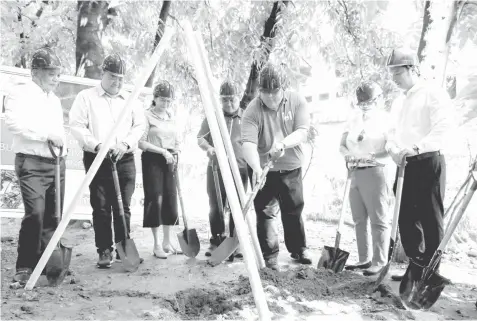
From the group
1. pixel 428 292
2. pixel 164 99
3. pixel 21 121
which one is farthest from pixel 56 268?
pixel 428 292

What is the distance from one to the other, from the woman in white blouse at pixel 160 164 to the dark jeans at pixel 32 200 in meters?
1.07

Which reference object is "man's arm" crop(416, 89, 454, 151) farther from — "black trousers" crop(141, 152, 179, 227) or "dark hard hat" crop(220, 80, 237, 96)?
"black trousers" crop(141, 152, 179, 227)

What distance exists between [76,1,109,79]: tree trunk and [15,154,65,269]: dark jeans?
318 cm

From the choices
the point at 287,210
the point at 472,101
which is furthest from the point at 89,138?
the point at 472,101

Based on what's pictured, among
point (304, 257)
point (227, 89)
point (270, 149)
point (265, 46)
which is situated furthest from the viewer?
point (265, 46)

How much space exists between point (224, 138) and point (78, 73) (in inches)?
152

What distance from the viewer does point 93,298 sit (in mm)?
3324

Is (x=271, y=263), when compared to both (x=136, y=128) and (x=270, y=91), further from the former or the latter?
(x=136, y=128)

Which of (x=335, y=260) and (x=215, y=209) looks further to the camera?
(x=215, y=209)

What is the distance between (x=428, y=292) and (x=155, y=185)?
271 cm

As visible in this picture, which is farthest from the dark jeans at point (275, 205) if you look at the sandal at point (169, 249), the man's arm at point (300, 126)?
the sandal at point (169, 249)

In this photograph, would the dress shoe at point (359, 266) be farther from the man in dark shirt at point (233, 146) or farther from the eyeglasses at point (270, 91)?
the eyeglasses at point (270, 91)

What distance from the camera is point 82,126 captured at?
4129 mm

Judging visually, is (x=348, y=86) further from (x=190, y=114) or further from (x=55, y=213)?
(x=55, y=213)
